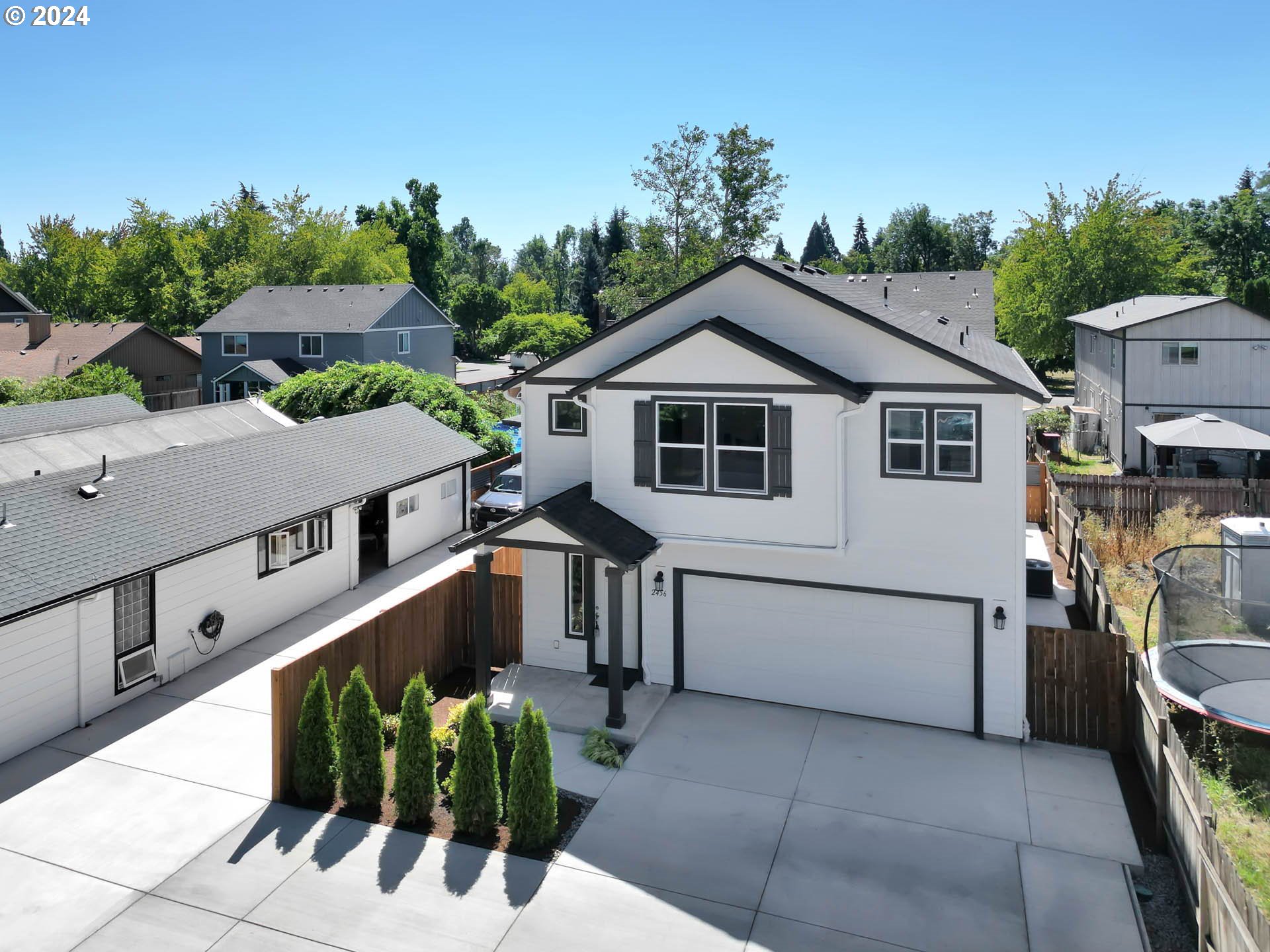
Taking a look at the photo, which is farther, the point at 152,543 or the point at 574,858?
the point at 152,543

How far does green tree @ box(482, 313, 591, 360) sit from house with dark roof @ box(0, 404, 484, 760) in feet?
162

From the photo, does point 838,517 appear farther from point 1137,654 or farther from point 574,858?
point 574,858

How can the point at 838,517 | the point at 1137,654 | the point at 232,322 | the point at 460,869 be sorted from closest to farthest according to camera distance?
the point at 460,869 → the point at 1137,654 → the point at 838,517 → the point at 232,322

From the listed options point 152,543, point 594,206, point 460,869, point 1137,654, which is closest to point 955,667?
point 1137,654

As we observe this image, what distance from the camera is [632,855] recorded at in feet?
31.9

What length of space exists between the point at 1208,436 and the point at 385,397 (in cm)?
2644

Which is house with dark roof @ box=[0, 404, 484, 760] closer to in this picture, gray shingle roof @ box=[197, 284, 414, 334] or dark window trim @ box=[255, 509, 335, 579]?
dark window trim @ box=[255, 509, 335, 579]

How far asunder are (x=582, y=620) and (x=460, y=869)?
567cm

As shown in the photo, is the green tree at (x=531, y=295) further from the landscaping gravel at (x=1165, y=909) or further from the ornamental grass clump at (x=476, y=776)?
the landscaping gravel at (x=1165, y=909)

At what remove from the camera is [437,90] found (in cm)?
2683

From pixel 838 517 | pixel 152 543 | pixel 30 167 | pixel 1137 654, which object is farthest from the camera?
pixel 30 167

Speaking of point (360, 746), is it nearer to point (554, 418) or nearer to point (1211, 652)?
point (554, 418)

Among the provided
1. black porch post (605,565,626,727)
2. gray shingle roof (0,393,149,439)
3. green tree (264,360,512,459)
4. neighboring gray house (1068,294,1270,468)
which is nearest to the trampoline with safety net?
black porch post (605,565,626,727)

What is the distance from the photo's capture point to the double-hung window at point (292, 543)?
1648cm
